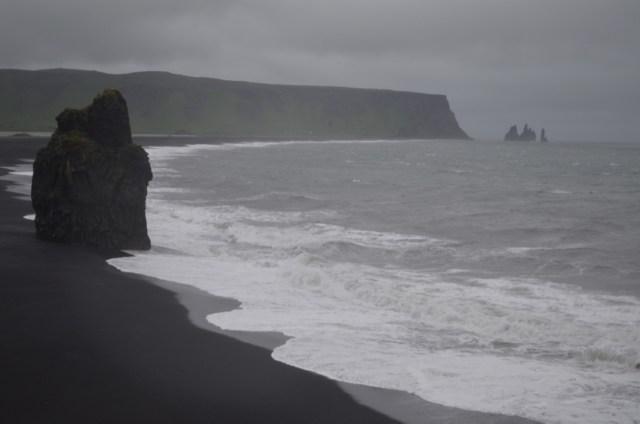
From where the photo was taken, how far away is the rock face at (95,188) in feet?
59.0

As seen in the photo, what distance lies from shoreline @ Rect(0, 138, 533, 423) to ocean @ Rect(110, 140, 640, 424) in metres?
0.37

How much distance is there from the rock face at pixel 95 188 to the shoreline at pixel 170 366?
14.4 feet

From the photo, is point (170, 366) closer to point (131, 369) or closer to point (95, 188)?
point (131, 369)

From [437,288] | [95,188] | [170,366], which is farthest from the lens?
[95,188]

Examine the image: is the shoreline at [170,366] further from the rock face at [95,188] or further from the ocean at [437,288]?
the rock face at [95,188]

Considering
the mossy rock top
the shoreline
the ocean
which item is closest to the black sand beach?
the shoreline

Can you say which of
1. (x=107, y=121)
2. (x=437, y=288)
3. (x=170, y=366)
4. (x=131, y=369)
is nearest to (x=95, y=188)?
(x=107, y=121)

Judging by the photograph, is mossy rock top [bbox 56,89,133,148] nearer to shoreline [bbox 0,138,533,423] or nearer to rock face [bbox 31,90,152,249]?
rock face [bbox 31,90,152,249]

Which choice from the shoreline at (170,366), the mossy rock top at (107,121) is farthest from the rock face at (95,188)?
the shoreline at (170,366)

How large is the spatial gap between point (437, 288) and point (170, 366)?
806 cm

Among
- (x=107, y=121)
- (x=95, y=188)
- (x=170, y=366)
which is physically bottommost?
(x=170, y=366)

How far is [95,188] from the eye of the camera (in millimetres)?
18172

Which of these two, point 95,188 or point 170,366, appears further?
point 95,188

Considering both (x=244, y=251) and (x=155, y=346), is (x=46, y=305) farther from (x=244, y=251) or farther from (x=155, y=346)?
(x=244, y=251)
